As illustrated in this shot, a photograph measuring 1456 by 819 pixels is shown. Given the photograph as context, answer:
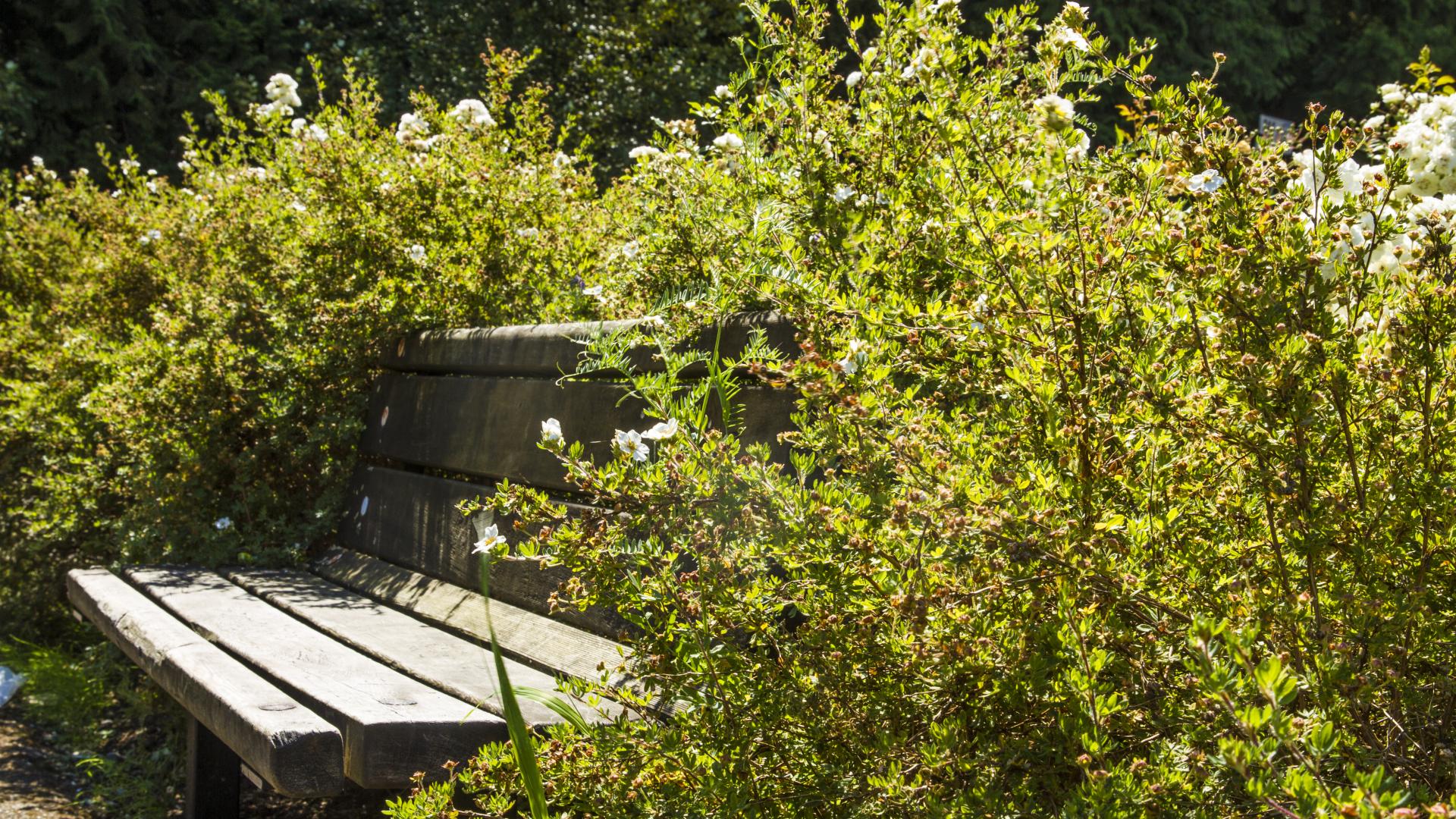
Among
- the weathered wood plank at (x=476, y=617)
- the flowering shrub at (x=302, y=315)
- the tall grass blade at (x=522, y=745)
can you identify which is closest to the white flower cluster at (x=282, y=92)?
the flowering shrub at (x=302, y=315)

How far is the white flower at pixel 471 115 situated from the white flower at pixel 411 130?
0.11 meters

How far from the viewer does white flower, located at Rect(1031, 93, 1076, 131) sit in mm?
1337

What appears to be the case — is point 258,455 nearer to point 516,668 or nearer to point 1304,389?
point 516,668

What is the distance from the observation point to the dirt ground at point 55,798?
334cm

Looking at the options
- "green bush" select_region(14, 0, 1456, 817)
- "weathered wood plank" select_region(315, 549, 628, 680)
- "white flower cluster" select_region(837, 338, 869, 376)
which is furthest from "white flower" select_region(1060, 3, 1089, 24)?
"weathered wood plank" select_region(315, 549, 628, 680)

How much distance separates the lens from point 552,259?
3.77 metres

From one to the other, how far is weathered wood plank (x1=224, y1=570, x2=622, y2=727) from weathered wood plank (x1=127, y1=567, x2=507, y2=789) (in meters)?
0.05

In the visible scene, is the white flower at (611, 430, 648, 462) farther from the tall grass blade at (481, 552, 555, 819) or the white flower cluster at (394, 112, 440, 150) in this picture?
the white flower cluster at (394, 112, 440, 150)

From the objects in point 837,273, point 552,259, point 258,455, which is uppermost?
point 552,259

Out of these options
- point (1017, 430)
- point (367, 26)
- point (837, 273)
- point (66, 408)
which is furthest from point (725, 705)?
point (367, 26)

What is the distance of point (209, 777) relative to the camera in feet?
9.28

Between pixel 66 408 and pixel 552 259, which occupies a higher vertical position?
pixel 552 259

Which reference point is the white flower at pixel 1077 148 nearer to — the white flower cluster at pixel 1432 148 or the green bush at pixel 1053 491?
the green bush at pixel 1053 491

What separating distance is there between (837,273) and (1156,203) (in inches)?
19.9
